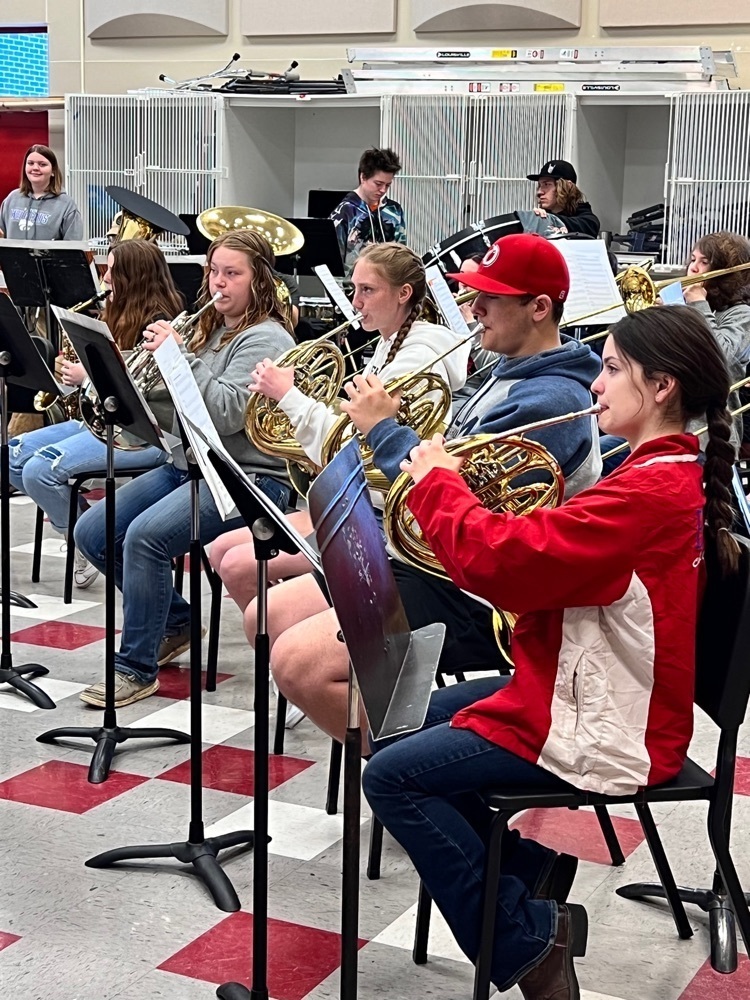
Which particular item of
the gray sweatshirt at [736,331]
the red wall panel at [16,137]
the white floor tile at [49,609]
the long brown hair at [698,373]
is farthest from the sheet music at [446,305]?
the red wall panel at [16,137]

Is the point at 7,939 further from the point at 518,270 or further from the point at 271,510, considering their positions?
the point at 518,270

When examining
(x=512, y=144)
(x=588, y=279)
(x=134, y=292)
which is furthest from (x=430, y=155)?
(x=134, y=292)

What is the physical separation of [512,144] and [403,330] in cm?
556

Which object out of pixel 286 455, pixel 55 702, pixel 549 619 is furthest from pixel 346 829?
pixel 55 702

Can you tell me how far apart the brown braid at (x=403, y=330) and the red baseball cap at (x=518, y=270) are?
2.23 ft

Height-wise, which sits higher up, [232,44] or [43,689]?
[232,44]

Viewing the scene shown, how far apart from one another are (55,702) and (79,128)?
7.16 meters

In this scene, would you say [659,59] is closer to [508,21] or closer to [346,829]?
[508,21]

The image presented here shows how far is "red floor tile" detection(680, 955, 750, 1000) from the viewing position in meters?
2.11

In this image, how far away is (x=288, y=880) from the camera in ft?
8.20

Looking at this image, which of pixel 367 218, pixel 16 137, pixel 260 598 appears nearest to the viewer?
pixel 260 598

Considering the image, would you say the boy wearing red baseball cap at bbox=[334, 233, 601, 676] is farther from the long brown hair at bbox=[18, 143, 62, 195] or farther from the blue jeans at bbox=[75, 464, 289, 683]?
the long brown hair at bbox=[18, 143, 62, 195]

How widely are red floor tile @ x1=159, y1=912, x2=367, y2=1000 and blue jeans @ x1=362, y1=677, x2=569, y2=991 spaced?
14.5 inches

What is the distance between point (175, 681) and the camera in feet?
11.9
